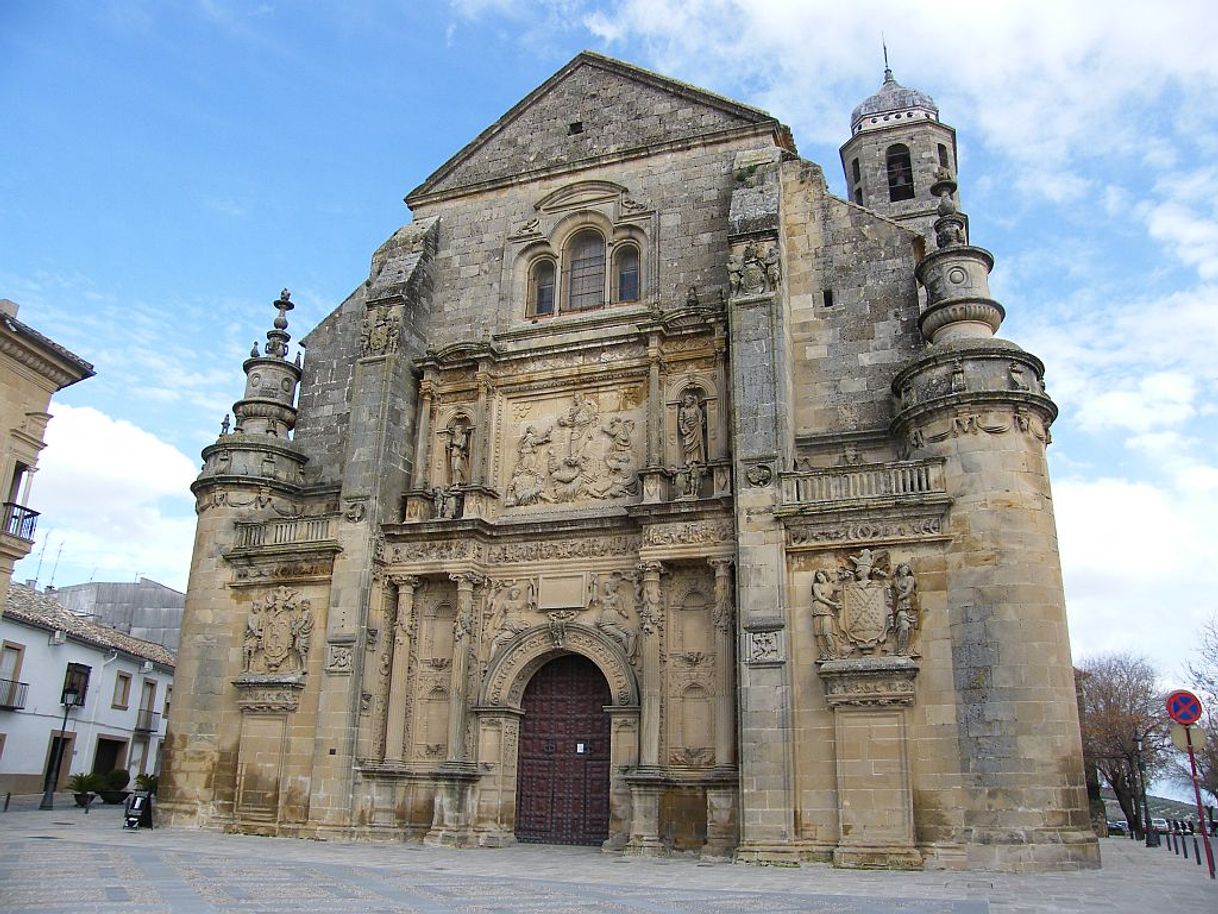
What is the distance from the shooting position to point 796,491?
55.9 ft

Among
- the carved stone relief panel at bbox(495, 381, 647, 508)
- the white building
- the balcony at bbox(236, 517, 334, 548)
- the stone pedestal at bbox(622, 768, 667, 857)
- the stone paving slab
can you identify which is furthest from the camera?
the white building

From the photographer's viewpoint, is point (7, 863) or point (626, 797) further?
Answer: point (626, 797)

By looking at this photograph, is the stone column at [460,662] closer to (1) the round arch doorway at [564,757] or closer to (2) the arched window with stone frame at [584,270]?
(1) the round arch doorway at [564,757]

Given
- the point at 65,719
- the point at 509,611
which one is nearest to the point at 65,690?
the point at 65,719

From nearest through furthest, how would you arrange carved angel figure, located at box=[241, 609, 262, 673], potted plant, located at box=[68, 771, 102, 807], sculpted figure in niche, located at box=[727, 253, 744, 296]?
sculpted figure in niche, located at box=[727, 253, 744, 296], carved angel figure, located at box=[241, 609, 262, 673], potted plant, located at box=[68, 771, 102, 807]

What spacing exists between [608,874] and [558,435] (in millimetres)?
9455

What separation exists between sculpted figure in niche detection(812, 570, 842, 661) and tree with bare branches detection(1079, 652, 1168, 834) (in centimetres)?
2638

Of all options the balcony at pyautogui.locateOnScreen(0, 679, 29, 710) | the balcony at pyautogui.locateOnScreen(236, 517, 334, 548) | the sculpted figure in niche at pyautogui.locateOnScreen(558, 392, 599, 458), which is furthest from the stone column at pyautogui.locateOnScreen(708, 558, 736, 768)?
the balcony at pyautogui.locateOnScreen(0, 679, 29, 710)

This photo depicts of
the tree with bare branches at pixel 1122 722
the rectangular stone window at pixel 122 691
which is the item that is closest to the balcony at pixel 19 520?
the rectangular stone window at pixel 122 691

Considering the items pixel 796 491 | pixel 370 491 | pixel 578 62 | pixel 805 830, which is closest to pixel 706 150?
pixel 578 62

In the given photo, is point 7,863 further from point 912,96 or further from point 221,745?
point 912,96

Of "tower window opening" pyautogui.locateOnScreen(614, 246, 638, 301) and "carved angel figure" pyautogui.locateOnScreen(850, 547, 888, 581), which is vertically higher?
"tower window opening" pyautogui.locateOnScreen(614, 246, 638, 301)

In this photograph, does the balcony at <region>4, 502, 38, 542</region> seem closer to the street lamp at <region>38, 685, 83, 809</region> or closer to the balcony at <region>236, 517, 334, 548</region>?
the balcony at <region>236, 517, 334, 548</region>

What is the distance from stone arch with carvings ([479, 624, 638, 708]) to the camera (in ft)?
60.9
